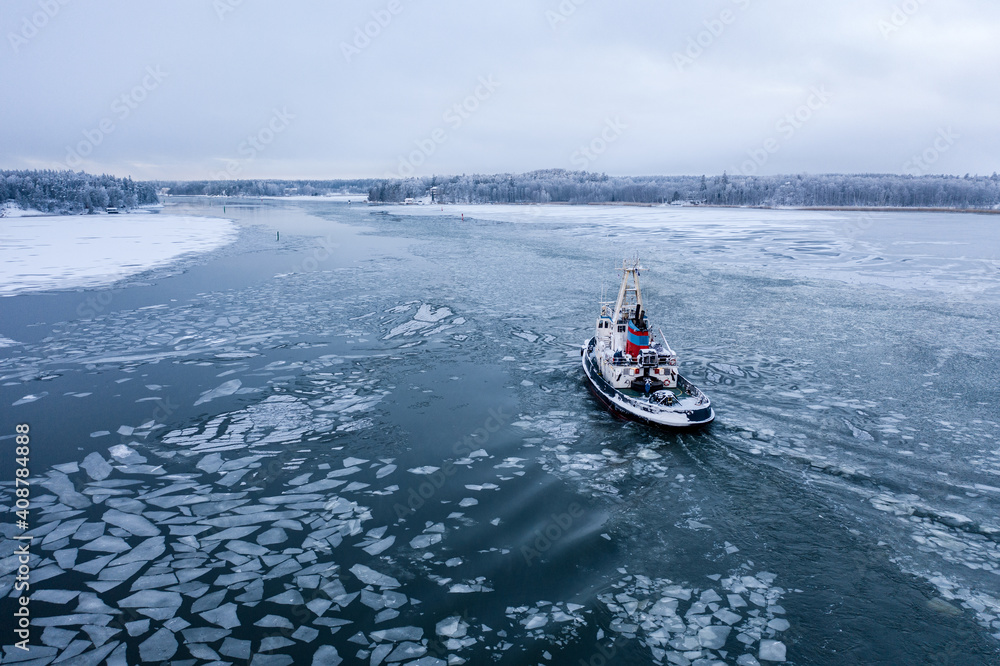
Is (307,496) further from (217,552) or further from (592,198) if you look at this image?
(592,198)

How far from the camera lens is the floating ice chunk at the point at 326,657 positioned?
20.4 feet

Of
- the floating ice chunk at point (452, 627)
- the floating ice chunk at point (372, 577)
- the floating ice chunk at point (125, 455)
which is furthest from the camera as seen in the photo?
the floating ice chunk at point (125, 455)

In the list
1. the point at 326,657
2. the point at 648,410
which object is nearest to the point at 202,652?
the point at 326,657

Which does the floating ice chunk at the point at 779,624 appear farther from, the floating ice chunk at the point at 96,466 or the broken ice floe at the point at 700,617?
the floating ice chunk at the point at 96,466

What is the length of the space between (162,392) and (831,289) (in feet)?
98.6

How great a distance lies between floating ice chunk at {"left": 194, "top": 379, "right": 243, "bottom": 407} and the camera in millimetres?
13180

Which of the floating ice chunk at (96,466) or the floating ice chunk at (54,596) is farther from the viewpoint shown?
the floating ice chunk at (96,466)

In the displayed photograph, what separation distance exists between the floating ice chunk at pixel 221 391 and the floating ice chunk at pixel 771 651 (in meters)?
12.4

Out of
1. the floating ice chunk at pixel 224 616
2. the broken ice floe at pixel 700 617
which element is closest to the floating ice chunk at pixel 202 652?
the floating ice chunk at pixel 224 616

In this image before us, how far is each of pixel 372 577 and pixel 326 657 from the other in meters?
1.37

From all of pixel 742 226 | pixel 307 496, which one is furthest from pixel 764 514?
pixel 742 226

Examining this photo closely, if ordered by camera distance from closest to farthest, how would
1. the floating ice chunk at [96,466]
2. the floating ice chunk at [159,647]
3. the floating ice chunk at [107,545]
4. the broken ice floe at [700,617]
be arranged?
the floating ice chunk at [159,647] < the broken ice floe at [700,617] < the floating ice chunk at [107,545] < the floating ice chunk at [96,466]

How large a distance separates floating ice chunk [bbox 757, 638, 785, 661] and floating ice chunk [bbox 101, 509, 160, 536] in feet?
28.8

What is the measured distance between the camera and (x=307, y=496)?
9453 millimetres
